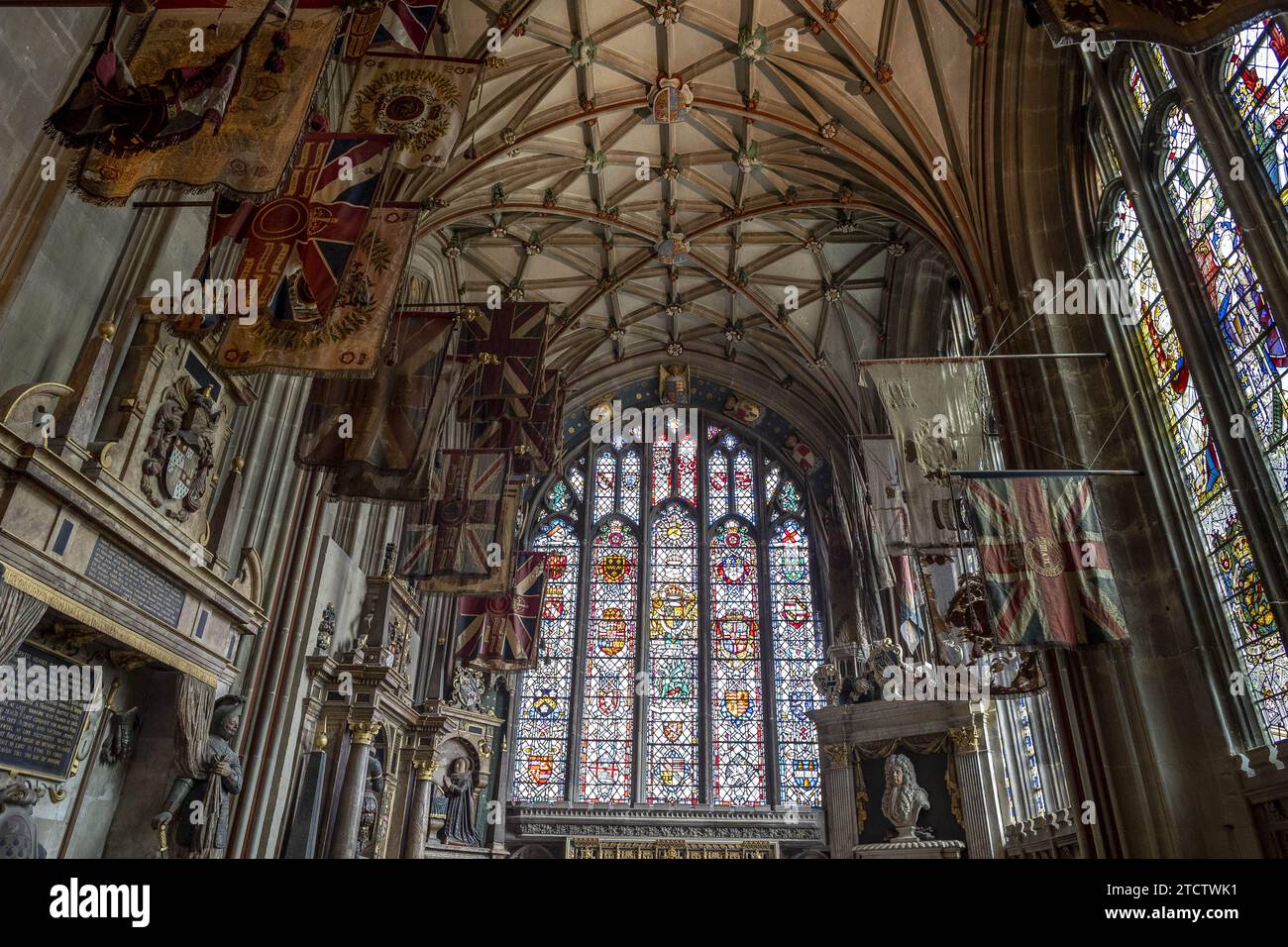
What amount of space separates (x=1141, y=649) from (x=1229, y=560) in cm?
129

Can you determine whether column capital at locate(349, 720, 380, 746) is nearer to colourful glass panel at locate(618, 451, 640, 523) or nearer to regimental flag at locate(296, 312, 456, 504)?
regimental flag at locate(296, 312, 456, 504)

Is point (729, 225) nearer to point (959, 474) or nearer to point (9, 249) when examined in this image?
point (959, 474)

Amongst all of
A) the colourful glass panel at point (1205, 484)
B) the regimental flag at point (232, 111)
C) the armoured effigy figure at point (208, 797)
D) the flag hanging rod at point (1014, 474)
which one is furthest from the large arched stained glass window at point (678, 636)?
the regimental flag at point (232, 111)

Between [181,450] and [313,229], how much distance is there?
297cm

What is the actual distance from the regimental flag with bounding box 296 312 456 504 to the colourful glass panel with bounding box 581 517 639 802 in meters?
11.2

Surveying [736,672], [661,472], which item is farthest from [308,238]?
[661,472]

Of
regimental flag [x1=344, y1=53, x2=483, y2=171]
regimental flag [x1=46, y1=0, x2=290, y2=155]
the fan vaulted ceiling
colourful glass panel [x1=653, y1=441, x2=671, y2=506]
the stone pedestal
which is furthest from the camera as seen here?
colourful glass panel [x1=653, y1=441, x2=671, y2=506]

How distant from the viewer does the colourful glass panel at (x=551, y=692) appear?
18406 millimetres

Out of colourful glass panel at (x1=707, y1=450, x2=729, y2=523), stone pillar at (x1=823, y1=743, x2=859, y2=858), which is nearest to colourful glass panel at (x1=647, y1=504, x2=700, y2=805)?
colourful glass panel at (x1=707, y1=450, x2=729, y2=523)

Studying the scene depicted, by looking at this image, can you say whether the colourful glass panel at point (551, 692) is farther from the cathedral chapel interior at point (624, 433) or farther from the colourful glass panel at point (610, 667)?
the colourful glass panel at point (610, 667)

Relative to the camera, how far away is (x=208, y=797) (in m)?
7.80

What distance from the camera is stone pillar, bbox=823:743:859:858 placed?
14.7 meters

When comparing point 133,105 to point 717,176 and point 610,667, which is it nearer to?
point 717,176

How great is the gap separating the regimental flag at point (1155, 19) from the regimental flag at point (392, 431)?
6.78m
